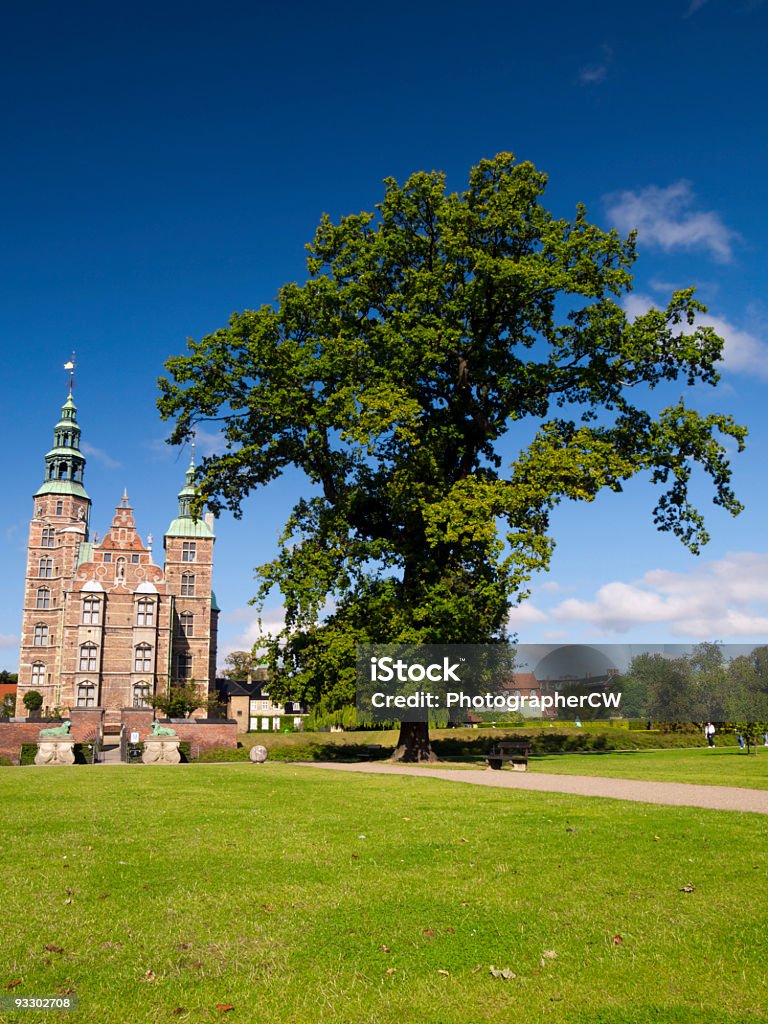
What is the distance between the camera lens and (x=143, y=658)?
74812mm

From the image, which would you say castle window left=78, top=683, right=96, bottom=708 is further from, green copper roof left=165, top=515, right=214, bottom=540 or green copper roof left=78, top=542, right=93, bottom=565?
green copper roof left=165, top=515, right=214, bottom=540

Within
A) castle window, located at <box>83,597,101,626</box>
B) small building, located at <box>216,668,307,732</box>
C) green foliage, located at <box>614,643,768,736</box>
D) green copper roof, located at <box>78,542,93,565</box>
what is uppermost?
green copper roof, located at <box>78,542,93,565</box>

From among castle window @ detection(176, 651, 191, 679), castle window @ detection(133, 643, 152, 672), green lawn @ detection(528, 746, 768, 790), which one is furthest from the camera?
castle window @ detection(176, 651, 191, 679)

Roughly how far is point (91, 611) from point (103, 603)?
1.20 metres

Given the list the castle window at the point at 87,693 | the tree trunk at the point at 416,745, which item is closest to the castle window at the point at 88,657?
the castle window at the point at 87,693

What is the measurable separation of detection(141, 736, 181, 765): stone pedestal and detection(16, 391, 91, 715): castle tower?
4706cm

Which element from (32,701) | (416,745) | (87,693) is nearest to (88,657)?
(87,693)

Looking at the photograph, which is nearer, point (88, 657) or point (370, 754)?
point (370, 754)

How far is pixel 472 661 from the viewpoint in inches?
1121

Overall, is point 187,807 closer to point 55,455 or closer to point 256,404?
point 256,404

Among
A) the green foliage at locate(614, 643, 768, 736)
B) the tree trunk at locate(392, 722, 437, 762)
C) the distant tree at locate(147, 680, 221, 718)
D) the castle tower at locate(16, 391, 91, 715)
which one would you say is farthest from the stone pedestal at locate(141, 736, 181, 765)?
the castle tower at locate(16, 391, 91, 715)

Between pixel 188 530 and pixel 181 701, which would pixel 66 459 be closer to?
pixel 188 530

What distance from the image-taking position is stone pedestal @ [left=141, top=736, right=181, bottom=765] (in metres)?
32.0

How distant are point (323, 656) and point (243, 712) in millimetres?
58839
